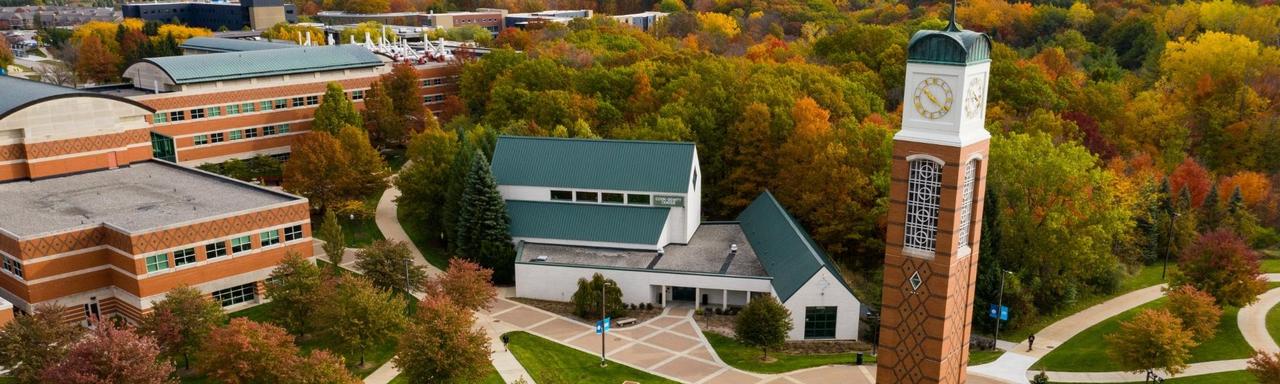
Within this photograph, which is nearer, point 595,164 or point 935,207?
point 935,207

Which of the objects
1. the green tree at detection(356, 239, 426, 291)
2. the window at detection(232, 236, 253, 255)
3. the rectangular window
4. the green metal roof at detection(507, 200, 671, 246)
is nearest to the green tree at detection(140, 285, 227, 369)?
the window at detection(232, 236, 253, 255)

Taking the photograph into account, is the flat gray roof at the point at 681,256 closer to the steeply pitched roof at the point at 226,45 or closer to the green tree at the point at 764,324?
the green tree at the point at 764,324

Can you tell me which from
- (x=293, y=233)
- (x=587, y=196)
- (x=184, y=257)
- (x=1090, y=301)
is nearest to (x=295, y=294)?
(x=184, y=257)

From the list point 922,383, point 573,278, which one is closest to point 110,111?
point 573,278

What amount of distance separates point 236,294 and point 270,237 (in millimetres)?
3157

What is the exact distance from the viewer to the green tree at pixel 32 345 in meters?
34.5

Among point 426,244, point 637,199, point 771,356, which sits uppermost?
point 637,199

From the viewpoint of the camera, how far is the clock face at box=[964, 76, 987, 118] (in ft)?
95.5

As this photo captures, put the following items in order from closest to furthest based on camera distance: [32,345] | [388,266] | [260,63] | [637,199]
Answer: [32,345], [388,266], [637,199], [260,63]

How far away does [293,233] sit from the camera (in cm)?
4853

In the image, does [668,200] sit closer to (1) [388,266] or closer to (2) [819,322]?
(2) [819,322]

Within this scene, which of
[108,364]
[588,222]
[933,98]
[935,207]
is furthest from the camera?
[588,222]

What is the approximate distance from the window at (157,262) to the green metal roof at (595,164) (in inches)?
672

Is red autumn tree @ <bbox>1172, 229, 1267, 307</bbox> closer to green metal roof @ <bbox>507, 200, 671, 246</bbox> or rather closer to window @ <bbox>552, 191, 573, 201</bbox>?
green metal roof @ <bbox>507, 200, 671, 246</bbox>
